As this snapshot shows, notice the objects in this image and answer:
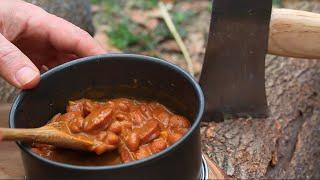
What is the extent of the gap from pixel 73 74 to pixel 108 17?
7.80ft

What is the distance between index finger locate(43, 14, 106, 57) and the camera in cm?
234

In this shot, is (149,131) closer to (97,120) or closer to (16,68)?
(97,120)

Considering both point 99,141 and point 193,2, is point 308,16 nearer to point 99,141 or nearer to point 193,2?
point 99,141

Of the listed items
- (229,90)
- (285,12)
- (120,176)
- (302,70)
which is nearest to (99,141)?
(120,176)

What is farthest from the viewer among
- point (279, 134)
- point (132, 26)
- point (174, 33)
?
point (132, 26)

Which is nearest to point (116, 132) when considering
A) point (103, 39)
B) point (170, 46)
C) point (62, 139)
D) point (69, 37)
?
point (62, 139)

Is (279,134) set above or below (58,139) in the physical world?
below

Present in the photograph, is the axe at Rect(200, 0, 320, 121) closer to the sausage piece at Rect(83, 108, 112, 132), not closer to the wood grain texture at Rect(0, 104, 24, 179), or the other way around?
the sausage piece at Rect(83, 108, 112, 132)

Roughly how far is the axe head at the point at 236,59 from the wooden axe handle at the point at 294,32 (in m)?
0.04

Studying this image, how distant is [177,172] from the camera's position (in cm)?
175

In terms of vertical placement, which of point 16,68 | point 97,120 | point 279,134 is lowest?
point 279,134

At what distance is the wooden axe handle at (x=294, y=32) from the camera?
236 centimetres

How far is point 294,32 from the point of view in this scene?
239cm

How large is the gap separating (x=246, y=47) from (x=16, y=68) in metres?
1.01
